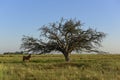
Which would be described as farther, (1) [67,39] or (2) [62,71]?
(1) [67,39]

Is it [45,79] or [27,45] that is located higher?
[27,45]

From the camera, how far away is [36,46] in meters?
46.2

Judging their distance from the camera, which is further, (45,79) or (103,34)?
(103,34)

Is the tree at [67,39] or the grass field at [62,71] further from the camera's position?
the tree at [67,39]

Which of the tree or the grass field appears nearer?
the grass field

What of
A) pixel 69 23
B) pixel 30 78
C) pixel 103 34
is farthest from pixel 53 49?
pixel 30 78

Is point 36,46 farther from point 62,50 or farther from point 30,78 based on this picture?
point 30,78

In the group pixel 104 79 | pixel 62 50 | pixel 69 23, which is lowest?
pixel 104 79

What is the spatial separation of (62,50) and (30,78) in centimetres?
3128

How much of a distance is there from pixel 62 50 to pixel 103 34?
662 cm

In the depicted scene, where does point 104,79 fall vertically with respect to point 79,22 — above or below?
below

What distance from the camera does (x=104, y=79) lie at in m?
14.4

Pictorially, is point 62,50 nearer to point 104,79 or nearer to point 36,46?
point 36,46

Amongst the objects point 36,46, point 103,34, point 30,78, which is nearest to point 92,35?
point 103,34
